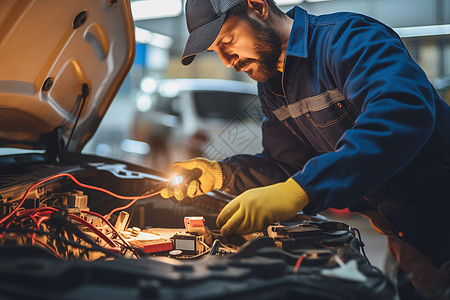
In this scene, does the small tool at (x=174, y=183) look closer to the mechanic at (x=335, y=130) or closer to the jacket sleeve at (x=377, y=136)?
the mechanic at (x=335, y=130)

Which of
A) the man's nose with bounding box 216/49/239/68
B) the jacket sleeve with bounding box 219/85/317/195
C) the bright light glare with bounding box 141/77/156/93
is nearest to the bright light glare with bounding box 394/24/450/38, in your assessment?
the bright light glare with bounding box 141/77/156/93

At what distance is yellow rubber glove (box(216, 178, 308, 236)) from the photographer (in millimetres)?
941

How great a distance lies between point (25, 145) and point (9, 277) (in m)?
1.14

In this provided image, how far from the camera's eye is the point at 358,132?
2.91 ft

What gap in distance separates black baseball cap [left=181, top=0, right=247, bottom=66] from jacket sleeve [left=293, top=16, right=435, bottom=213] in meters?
0.46

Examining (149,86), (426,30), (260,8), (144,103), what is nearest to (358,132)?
(260,8)

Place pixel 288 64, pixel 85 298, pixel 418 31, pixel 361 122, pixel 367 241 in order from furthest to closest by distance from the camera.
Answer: pixel 418 31
pixel 367 241
pixel 288 64
pixel 361 122
pixel 85 298

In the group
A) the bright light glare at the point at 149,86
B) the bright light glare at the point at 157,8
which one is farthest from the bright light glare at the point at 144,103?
the bright light glare at the point at 157,8

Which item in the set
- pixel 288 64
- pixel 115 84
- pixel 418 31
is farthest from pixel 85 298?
pixel 418 31

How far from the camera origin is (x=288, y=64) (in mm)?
1289

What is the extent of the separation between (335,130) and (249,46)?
403 mm

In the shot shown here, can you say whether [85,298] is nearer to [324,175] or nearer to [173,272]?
[173,272]

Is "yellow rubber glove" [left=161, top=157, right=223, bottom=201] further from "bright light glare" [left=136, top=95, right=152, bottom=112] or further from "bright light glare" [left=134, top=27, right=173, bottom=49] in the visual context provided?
"bright light glare" [left=134, top=27, right=173, bottom=49]

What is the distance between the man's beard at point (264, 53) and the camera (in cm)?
126
